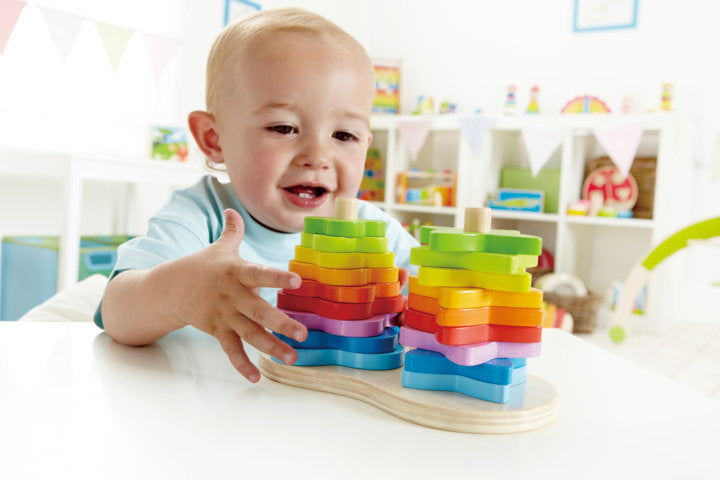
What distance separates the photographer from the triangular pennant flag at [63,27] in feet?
8.25

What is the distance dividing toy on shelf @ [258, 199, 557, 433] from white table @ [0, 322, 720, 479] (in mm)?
12

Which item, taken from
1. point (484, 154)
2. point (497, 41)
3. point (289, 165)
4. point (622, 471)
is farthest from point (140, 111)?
point (622, 471)

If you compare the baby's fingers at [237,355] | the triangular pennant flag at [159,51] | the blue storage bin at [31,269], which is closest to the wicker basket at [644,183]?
the triangular pennant flag at [159,51]

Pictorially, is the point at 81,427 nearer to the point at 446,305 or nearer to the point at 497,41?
the point at 446,305

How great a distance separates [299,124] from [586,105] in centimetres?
282

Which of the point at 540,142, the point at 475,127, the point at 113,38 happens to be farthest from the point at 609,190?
the point at 113,38

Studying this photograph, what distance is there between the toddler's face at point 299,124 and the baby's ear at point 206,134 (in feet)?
0.23

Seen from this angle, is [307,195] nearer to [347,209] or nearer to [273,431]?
[347,209]

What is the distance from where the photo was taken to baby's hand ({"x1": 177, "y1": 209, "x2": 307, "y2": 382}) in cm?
43

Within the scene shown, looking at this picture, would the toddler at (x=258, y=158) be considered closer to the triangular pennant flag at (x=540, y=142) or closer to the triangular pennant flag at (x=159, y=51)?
the triangular pennant flag at (x=159, y=51)

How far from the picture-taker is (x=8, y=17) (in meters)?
2.36

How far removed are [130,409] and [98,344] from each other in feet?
0.63

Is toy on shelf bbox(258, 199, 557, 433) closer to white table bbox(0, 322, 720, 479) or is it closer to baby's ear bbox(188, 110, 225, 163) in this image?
white table bbox(0, 322, 720, 479)

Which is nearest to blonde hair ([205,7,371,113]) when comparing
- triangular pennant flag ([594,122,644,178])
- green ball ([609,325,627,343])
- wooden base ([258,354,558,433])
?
wooden base ([258,354,558,433])
